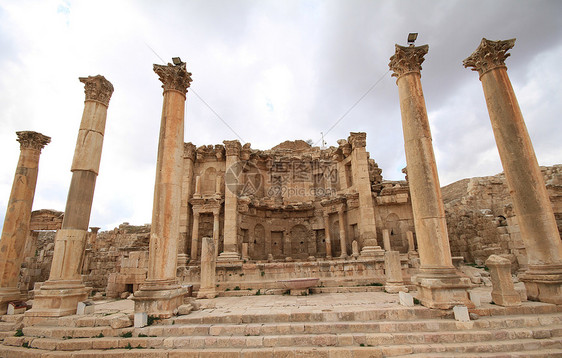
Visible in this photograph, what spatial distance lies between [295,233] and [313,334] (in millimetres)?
15347

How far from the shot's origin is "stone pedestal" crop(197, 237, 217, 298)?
11.2 metres

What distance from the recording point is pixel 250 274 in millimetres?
13031

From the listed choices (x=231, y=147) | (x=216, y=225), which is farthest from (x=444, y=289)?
(x=231, y=147)

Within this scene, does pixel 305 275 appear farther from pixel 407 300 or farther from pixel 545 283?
pixel 545 283

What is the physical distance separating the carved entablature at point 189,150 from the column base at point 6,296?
11381 millimetres

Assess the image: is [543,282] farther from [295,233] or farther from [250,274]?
[295,233]

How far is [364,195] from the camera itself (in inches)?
681

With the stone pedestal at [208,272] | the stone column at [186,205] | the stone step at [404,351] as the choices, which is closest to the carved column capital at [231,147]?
the stone column at [186,205]

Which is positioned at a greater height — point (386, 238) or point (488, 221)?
point (488, 221)

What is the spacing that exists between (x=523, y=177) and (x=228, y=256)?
14.2 metres

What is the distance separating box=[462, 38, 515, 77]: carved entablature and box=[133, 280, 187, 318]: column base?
11432mm

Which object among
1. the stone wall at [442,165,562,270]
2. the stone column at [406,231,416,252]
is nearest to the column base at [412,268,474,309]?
the stone wall at [442,165,562,270]

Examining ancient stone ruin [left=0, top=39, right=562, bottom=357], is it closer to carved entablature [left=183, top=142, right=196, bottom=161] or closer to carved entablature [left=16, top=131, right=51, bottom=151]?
carved entablature [left=16, top=131, right=51, bottom=151]

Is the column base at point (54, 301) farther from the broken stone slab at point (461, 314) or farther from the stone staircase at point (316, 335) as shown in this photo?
the broken stone slab at point (461, 314)
